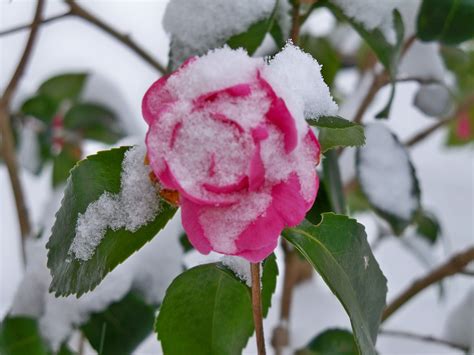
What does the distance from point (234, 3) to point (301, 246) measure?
24cm

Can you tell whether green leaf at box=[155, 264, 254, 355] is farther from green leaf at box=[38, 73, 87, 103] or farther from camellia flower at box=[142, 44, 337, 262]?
green leaf at box=[38, 73, 87, 103]

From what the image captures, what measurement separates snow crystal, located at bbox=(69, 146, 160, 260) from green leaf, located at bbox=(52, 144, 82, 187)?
0.77m

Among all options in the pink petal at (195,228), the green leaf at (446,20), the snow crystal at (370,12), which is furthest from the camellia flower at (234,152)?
the green leaf at (446,20)

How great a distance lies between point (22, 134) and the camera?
1.32 m

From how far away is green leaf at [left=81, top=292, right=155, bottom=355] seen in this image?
Answer: 65 centimetres

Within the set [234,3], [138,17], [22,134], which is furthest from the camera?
[138,17]

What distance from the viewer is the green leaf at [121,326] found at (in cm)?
65

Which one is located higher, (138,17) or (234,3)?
(234,3)

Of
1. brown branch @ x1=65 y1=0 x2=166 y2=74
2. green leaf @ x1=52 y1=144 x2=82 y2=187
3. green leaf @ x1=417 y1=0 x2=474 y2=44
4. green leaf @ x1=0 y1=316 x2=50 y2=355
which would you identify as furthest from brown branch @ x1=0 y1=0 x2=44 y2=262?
green leaf @ x1=417 y1=0 x2=474 y2=44

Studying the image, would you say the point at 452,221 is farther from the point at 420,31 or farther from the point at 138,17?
the point at 420,31

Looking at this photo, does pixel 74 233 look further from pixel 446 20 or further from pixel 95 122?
Answer: pixel 95 122

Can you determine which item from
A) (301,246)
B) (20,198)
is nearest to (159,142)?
(301,246)

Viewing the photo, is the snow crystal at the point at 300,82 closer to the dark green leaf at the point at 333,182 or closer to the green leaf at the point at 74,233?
the green leaf at the point at 74,233

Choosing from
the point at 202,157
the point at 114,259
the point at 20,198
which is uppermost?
the point at 202,157
